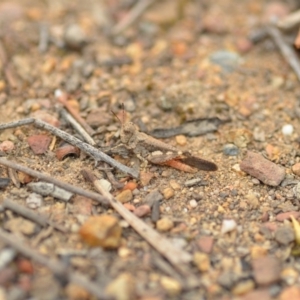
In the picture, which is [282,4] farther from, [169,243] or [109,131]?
[169,243]

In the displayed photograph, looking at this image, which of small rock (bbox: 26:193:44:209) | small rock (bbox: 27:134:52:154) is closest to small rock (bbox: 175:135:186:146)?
small rock (bbox: 27:134:52:154)

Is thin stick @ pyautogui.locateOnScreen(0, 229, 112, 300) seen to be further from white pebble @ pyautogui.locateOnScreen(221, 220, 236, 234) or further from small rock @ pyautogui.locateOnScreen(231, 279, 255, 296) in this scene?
white pebble @ pyautogui.locateOnScreen(221, 220, 236, 234)

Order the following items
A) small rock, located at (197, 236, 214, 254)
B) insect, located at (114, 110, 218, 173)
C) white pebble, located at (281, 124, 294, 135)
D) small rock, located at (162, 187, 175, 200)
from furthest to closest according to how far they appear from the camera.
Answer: white pebble, located at (281, 124, 294, 135) → insect, located at (114, 110, 218, 173) → small rock, located at (162, 187, 175, 200) → small rock, located at (197, 236, 214, 254)

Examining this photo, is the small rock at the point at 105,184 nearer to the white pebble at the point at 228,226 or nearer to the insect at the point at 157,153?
the insect at the point at 157,153

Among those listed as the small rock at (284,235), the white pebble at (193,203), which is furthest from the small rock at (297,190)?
the white pebble at (193,203)

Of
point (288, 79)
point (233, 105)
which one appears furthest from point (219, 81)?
point (288, 79)
